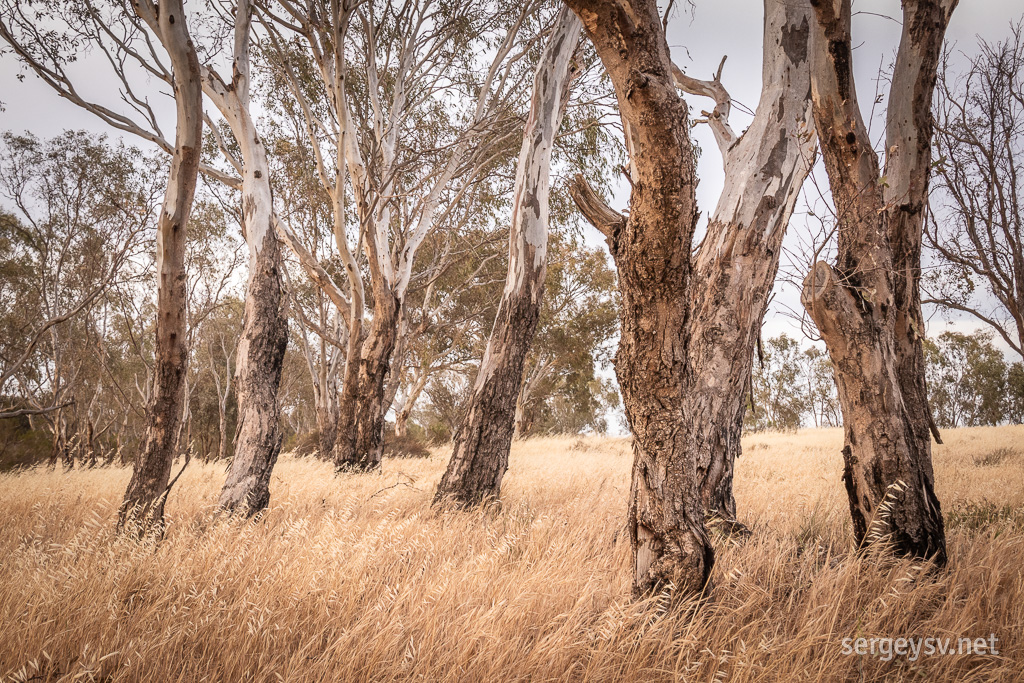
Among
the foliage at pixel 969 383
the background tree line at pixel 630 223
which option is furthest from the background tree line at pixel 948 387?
the background tree line at pixel 630 223

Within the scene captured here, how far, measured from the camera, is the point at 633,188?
1833mm

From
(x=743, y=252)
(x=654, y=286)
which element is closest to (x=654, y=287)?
(x=654, y=286)

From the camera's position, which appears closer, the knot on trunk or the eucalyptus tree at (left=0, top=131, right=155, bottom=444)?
the knot on trunk

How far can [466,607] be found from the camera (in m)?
2.03

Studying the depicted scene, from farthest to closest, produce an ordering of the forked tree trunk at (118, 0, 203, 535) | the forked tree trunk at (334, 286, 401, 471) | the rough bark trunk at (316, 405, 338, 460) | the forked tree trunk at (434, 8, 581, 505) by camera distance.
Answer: the rough bark trunk at (316, 405, 338, 460)
the forked tree trunk at (334, 286, 401, 471)
the forked tree trunk at (434, 8, 581, 505)
the forked tree trunk at (118, 0, 203, 535)

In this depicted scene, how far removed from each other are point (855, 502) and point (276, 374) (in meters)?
4.52

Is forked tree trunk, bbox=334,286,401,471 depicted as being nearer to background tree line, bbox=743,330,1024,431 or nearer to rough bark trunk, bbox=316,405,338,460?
rough bark trunk, bbox=316,405,338,460

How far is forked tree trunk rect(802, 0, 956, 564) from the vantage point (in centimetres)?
283

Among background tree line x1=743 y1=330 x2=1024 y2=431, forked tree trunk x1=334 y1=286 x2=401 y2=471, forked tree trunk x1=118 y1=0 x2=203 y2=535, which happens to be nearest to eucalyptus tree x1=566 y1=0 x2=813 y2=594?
forked tree trunk x1=118 y1=0 x2=203 y2=535

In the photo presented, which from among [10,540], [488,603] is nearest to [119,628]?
[488,603]

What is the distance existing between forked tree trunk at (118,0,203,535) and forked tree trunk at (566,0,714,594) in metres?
2.83

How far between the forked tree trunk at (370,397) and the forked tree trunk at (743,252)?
4780 millimetres

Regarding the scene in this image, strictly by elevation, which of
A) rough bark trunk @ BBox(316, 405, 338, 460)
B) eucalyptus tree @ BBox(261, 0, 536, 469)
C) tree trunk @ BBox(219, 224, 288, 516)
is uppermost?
eucalyptus tree @ BBox(261, 0, 536, 469)

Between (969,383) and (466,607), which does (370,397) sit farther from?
(969,383)
